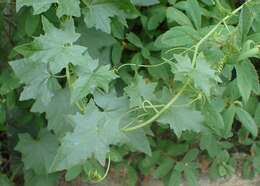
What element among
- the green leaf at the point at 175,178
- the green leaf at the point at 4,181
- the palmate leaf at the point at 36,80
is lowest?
the green leaf at the point at 4,181

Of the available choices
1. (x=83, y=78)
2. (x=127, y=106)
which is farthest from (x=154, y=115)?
(x=83, y=78)

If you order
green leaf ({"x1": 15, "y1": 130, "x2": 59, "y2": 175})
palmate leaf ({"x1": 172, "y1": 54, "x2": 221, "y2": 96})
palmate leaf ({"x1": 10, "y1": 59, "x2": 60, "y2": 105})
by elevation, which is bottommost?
green leaf ({"x1": 15, "y1": 130, "x2": 59, "y2": 175})

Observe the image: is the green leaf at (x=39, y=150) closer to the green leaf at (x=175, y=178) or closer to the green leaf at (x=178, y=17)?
the green leaf at (x=175, y=178)

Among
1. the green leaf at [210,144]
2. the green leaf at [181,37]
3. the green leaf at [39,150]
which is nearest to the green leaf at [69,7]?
the green leaf at [181,37]

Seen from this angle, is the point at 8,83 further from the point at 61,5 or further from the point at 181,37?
the point at 181,37

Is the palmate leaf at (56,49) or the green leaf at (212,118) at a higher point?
the palmate leaf at (56,49)

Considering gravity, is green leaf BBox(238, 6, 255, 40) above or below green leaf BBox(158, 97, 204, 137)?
above

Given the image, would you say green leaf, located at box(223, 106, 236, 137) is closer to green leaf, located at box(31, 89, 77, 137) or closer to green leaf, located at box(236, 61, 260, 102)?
green leaf, located at box(236, 61, 260, 102)

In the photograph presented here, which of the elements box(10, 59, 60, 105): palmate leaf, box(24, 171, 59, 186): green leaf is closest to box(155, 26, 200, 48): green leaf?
box(10, 59, 60, 105): palmate leaf
